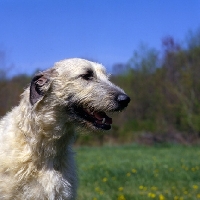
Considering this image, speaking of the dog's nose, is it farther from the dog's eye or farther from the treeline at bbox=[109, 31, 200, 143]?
the treeline at bbox=[109, 31, 200, 143]

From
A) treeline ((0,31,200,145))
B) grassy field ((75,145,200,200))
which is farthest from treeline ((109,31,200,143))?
grassy field ((75,145,200,200))

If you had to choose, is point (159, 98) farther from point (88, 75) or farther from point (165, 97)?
point (88, 75)

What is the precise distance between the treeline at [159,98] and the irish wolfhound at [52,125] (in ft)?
72.0

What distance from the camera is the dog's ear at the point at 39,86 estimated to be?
14.2 ft

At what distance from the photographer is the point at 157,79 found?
112 ft

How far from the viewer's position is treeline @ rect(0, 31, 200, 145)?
29.0 metres

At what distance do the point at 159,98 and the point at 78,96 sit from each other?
29.8m

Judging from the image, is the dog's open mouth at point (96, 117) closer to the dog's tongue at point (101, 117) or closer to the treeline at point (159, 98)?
the dog's tongue at point (101, 117)

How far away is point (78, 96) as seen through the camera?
444cm

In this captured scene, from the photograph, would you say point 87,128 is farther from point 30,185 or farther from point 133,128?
point 133,128

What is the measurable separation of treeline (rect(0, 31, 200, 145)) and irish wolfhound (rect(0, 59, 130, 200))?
21945 millimetres

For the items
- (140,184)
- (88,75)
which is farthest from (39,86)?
(140,184)

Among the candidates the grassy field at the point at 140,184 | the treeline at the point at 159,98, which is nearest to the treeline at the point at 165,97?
the treeline at the point at 159,98

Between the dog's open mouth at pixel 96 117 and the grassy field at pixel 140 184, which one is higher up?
A: the dog's open mouth at pixel 96 117
